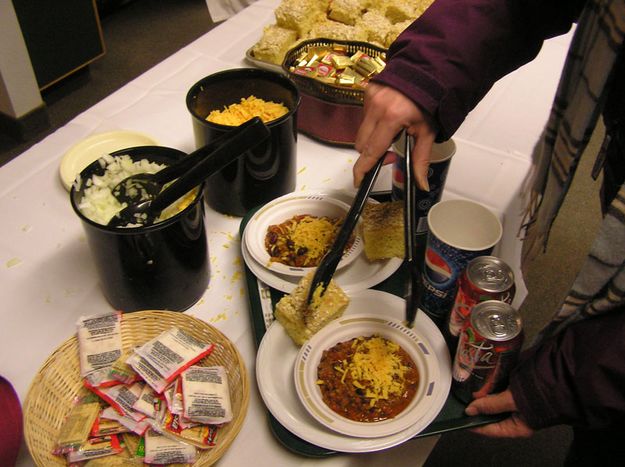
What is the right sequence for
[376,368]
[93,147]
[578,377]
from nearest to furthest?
[578,377], [376,368], [93,147]

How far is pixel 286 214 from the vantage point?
102 centimetres

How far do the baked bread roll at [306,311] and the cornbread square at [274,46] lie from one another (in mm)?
746

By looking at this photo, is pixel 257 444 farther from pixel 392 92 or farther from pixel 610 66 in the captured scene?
pixel 610 66

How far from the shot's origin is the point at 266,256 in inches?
36.6

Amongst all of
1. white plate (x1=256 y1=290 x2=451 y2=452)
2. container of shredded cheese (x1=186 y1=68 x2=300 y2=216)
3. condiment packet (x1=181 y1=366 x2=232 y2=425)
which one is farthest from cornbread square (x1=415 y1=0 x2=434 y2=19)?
condiment packet (x1=181 y1=366 x2=232 y2=425)

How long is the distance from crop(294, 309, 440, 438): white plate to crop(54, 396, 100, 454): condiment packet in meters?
0.27

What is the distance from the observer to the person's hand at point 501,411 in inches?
28.2

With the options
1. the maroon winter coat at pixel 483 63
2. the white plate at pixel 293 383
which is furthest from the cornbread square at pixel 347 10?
the white plate at pixel 293 383

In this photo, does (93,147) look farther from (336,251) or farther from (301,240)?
(336,251)

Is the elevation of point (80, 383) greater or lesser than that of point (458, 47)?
lesser

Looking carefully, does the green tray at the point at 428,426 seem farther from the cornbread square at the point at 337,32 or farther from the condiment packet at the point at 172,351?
the cornbread square at the point at 337,32

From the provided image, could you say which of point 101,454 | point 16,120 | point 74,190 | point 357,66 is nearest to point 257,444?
point 101,454

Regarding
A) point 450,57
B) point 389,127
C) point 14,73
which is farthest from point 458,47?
point 14,73

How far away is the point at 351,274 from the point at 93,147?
2.01 feet
